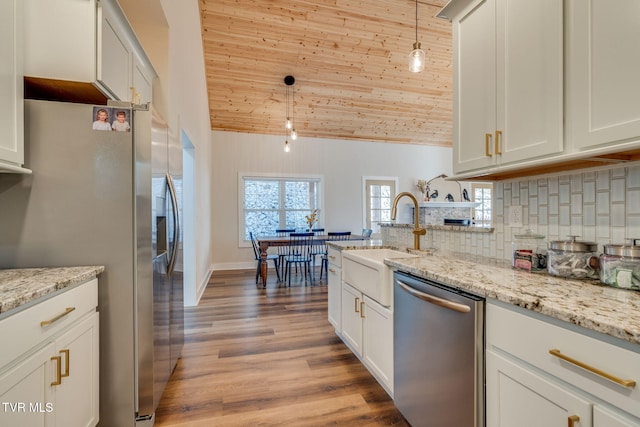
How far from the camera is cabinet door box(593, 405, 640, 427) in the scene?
66 cm

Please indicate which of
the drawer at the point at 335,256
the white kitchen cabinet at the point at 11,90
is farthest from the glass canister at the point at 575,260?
the white kitchen cabinet at the point at 11,90

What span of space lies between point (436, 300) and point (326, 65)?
4.39 metres

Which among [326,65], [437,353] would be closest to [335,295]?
[437,353]

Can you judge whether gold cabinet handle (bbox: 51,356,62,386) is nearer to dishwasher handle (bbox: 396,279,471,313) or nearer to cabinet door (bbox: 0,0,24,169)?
cabinet door (bbox: 0,0,24,169)

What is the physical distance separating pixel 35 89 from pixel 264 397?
7.34ft

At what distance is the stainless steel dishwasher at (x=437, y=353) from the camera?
1.08 metres

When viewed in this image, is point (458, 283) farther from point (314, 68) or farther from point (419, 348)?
point (314, 68)

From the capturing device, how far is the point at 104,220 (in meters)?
1.42

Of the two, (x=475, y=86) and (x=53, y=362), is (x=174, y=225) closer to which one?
(x=53, y=362)

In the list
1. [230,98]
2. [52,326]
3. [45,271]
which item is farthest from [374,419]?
[230,98]

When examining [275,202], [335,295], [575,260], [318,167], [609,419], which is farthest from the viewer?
[318,167]

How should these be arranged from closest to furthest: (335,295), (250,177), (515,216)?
1. (515,216)
2. (335,295)
3. (250,177)

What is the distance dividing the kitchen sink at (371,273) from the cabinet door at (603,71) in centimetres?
106

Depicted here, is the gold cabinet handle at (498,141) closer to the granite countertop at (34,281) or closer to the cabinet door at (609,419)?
the cabinet door at (609,419)
